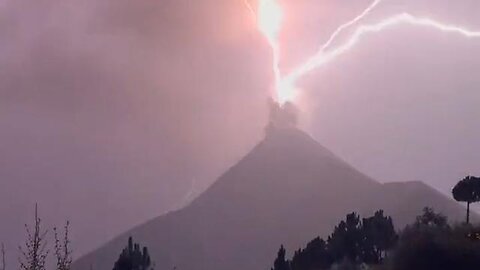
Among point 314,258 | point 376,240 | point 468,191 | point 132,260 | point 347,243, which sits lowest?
point 132,260

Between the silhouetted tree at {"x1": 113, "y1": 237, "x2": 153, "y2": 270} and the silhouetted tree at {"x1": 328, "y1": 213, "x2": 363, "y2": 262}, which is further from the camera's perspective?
the silhouetted tree at {"x1": 328, "y1": 213, "x2": 363, "y2": 262}

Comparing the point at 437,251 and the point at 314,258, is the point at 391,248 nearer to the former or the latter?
the point at 314,258

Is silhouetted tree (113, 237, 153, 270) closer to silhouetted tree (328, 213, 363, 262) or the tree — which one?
silhouetted tree (328, 213, 363, 262)

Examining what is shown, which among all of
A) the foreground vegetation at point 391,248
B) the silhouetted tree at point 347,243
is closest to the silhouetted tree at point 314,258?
the foreground vegetation at point 391,248

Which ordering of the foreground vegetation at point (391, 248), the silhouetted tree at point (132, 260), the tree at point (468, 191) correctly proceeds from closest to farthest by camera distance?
the foreground vegetation at point (391, 248) < the silhouetted tree at point (132, 260) < the tree at point (468, 191)

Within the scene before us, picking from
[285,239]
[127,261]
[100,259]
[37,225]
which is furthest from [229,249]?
[37,225]

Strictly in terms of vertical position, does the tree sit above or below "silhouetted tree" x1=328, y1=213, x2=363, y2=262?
above

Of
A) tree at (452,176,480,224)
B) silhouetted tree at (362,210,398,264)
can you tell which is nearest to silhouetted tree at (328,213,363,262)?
silhouetted tree at (362,210,398,264)

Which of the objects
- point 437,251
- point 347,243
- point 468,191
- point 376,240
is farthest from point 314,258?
point 437,251

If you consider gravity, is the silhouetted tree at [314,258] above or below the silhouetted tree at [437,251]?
above

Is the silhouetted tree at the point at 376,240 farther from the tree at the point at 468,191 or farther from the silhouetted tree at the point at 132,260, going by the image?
the silhouetted tree at the point at 132,260

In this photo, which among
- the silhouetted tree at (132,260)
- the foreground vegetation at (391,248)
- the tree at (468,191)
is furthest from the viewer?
the tree at (468,191)
